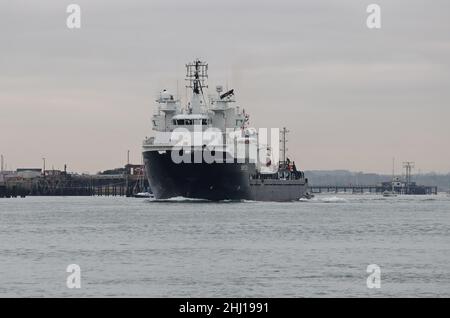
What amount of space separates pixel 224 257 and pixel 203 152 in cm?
6333

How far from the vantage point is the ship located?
11988 centimetres

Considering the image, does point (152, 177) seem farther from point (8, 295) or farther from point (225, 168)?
point (8, 295)

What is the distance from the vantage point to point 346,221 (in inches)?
3706

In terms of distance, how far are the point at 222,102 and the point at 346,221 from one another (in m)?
41.6

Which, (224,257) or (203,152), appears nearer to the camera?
(224,257)

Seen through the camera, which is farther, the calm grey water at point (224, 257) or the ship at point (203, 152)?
the ship at point (203, 152)

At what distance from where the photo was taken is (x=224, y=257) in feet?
183

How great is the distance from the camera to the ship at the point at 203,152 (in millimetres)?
119875

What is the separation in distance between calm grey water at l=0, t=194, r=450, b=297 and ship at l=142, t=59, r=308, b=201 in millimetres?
29073

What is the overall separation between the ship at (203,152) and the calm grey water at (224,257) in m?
29.1

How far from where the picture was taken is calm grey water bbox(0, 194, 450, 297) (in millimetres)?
43625

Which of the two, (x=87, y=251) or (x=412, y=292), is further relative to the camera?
(x=87, y=251)

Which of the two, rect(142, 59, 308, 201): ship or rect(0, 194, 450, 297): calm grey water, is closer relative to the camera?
rect(0, 194, 450, 297): calm grey water
